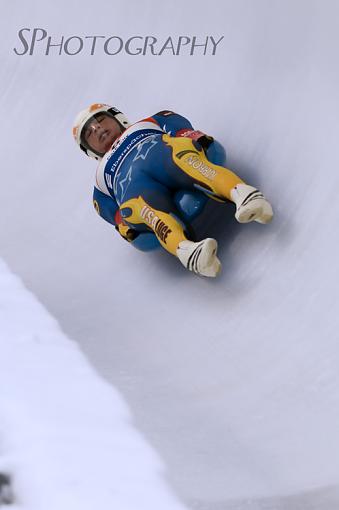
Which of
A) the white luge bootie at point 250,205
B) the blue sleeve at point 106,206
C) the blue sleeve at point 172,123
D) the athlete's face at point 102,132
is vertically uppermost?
the blue sleeve at point 172,123

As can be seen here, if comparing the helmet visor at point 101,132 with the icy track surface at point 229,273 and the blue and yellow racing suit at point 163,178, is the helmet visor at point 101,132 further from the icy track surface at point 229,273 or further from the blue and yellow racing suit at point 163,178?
the icy track surface at point 229,273

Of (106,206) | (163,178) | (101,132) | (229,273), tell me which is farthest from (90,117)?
(229,273)

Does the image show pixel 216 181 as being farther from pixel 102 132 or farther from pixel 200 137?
pixel 102 132

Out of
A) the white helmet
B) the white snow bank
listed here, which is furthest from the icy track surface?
the white helmet

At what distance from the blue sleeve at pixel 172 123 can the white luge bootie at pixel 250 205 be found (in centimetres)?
55

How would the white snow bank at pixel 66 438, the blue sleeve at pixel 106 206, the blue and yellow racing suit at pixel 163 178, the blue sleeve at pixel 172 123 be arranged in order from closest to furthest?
the white snow bank at pixel 66 438, the blue and yellow racing suit at pixel 163 178, the blue sleeve at pixel 172 123, the blue sleeve at pixel 106 206

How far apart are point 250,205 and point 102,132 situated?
96 centimetres

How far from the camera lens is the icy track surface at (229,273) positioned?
179cm

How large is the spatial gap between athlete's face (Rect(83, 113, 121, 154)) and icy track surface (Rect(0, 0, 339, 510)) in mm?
304

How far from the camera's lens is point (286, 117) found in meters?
2.66

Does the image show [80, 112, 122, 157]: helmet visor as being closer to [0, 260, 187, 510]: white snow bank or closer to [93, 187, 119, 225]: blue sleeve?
[93, 187, 119, 225]: blue sleeve

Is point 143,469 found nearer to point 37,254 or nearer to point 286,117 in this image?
point 286,117

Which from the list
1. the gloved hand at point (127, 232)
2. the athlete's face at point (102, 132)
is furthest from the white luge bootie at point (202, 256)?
the athlete's face at point (102, 132)

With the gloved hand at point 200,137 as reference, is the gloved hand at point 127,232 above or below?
below
